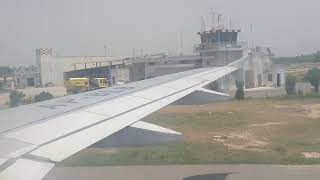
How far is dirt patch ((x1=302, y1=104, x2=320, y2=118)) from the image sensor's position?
24.0m

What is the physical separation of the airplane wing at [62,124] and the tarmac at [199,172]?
2.65m

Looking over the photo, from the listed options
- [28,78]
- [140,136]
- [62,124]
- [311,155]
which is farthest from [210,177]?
[28,78]

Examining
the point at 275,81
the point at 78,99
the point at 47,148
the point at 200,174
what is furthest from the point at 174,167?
the point at 275,81

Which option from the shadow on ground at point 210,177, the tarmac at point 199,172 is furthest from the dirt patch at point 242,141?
the shadow on ground at point 210,177

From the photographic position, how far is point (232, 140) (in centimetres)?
1678

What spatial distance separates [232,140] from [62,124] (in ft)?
38.8

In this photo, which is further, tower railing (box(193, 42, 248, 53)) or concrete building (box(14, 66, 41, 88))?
concrete building (box(14, 66, 41, 88))

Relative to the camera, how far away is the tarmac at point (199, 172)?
11.0 metres

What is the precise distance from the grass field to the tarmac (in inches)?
18.6

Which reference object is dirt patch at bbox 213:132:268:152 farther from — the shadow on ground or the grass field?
the shadow on ground

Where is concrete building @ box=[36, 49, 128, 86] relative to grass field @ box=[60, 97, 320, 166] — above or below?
above

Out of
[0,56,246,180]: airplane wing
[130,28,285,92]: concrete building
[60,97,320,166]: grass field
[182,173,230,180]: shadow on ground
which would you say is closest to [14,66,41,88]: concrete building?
[130,28,285,92]: concrete building

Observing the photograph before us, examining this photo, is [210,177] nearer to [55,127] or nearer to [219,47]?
[55,127]

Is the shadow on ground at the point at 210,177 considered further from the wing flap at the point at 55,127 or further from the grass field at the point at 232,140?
the wing flap at the point at 55,127
